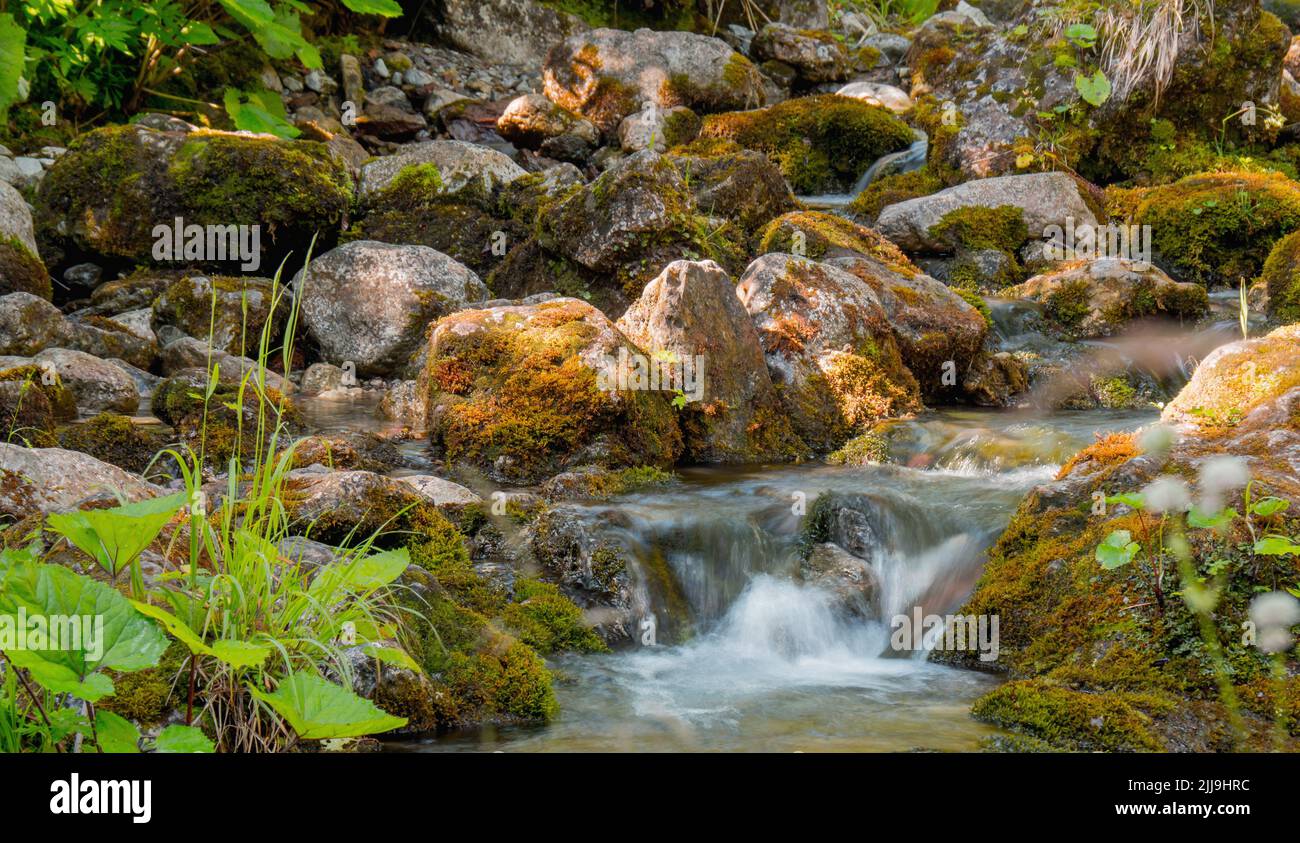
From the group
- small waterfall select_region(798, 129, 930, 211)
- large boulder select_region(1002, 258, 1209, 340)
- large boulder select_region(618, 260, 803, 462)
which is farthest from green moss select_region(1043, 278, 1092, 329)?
small waterfall select_region(798, 129, 930, 211)

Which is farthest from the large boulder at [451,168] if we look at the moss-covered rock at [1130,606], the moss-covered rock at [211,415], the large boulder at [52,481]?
the moss-covered rock at [1130,606]

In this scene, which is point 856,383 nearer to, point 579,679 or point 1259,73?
point 579,679

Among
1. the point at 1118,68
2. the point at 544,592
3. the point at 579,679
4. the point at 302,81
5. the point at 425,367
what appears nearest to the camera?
the point at 579,679

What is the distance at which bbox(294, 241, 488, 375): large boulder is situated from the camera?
10.6 metres

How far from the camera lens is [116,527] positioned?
2639 millimetres

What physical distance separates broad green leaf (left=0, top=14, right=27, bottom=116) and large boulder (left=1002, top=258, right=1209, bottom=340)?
10550 mm

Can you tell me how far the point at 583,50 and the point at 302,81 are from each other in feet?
14.7

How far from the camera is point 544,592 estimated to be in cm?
541

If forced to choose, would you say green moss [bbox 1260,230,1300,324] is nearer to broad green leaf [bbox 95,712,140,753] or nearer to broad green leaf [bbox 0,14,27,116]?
broad green leaf [bbox 95,712,140,753]

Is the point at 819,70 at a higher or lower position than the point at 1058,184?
higher

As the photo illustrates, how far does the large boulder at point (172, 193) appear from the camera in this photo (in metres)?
11.4

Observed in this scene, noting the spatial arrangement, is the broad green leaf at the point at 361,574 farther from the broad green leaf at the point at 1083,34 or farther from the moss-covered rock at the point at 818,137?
the broad green leaf at the point at 1083,34
